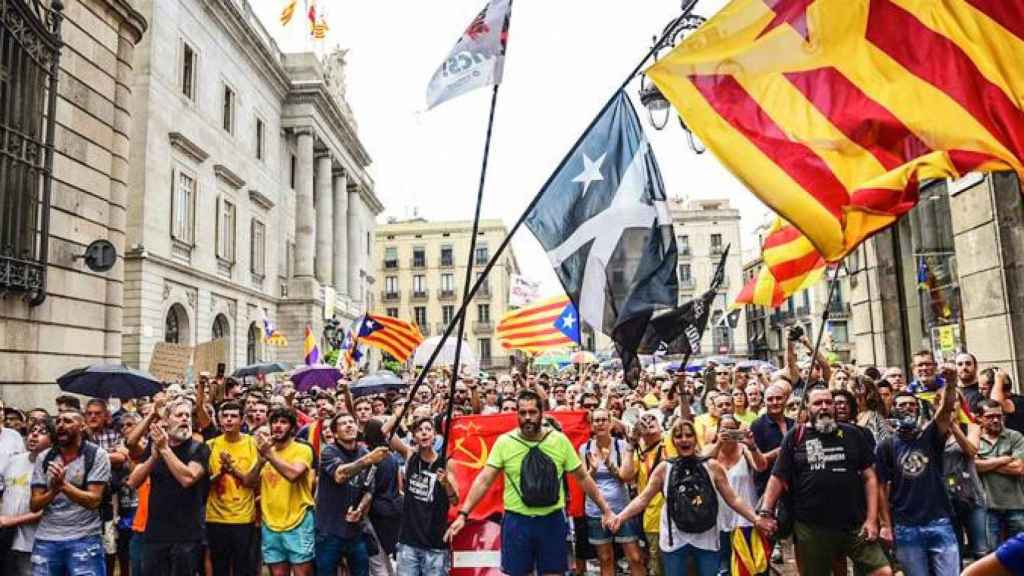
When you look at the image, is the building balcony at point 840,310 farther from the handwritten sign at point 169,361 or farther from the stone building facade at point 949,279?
the handwritten sign at point 169,361

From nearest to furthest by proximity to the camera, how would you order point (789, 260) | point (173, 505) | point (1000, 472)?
point (173, 505) < point (1000, 472) < point (789, 260)

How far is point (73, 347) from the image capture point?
35.4 feet

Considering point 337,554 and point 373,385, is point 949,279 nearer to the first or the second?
point 373,385

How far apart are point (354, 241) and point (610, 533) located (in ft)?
168

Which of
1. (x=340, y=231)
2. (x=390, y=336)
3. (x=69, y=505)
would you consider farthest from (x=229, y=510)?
(x=340, y=231)

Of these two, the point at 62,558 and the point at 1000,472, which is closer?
the point at 62,558

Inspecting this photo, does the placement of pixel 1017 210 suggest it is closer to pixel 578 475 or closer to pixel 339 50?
pixel 578 475

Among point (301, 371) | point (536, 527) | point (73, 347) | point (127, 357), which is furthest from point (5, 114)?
point (127, 357)

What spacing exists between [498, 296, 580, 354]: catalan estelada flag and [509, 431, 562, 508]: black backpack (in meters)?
8.22

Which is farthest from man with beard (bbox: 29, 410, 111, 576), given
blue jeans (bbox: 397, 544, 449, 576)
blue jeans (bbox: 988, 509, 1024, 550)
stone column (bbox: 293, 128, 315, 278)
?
stone column (bbox: 293, 128, 315, 278)

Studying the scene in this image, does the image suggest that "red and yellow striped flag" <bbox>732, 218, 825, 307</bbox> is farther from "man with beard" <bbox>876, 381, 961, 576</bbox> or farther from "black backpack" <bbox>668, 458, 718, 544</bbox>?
"black backpack" <bbox>668, 458, 718, 544</bbox>

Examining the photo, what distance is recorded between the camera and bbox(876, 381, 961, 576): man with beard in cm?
579

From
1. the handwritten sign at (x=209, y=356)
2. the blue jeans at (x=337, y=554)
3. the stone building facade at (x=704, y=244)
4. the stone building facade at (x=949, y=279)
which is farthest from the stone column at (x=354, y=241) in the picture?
the blue jeans at (x=337, y=554)

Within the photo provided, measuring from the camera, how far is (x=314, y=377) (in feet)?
48.6
